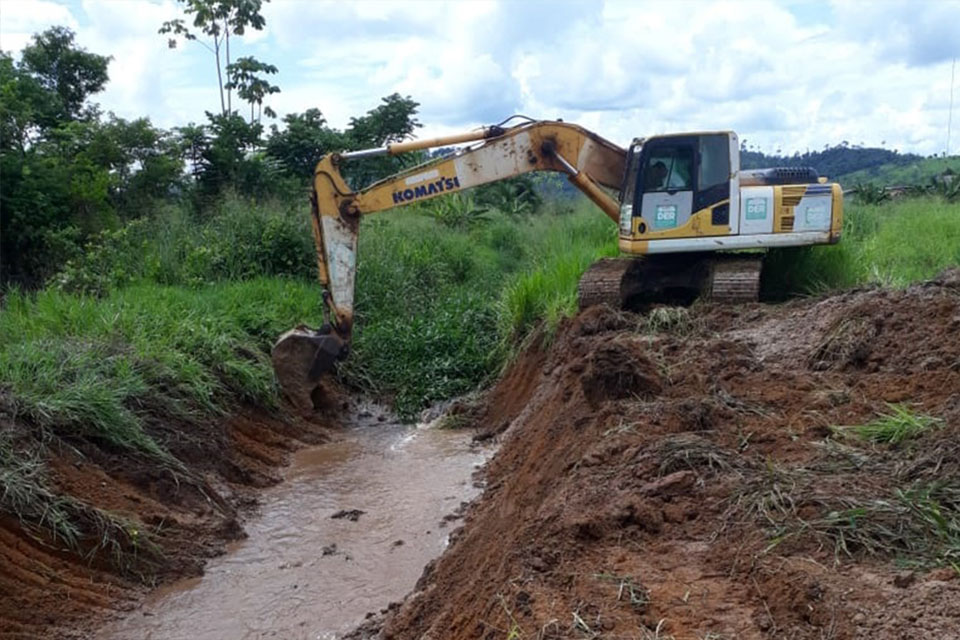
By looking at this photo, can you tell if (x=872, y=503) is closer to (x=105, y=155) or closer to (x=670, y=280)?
(x=670, y=280)

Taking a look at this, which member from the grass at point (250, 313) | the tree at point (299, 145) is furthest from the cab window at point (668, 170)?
the tree at point (299, 145)

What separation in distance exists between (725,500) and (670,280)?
656 centimetres

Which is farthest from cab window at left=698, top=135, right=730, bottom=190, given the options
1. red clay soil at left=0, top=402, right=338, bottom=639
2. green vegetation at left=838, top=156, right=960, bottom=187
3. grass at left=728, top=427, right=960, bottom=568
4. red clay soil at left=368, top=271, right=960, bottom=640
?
green vegetation at left=838, top=156, right=960, bottom=187

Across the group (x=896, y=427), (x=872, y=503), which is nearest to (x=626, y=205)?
(x=896, y=427)

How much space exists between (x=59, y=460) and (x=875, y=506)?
18.0 ft

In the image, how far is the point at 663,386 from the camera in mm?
6598

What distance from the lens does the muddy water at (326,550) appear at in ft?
19.3

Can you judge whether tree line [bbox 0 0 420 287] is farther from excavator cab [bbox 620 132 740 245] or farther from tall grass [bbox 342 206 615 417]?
excavator cab [bbox 620 132 740 245]

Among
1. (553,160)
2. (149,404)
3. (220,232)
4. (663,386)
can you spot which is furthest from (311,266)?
(663,386)

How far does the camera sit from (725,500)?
4273mm

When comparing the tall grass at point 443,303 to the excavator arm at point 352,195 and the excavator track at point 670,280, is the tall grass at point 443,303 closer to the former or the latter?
the excavator track at point 670,280

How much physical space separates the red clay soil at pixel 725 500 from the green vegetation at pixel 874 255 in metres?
2.78

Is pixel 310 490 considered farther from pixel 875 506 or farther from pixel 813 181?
pixel 813 181

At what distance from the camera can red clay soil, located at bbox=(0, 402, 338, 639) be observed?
5.61m
